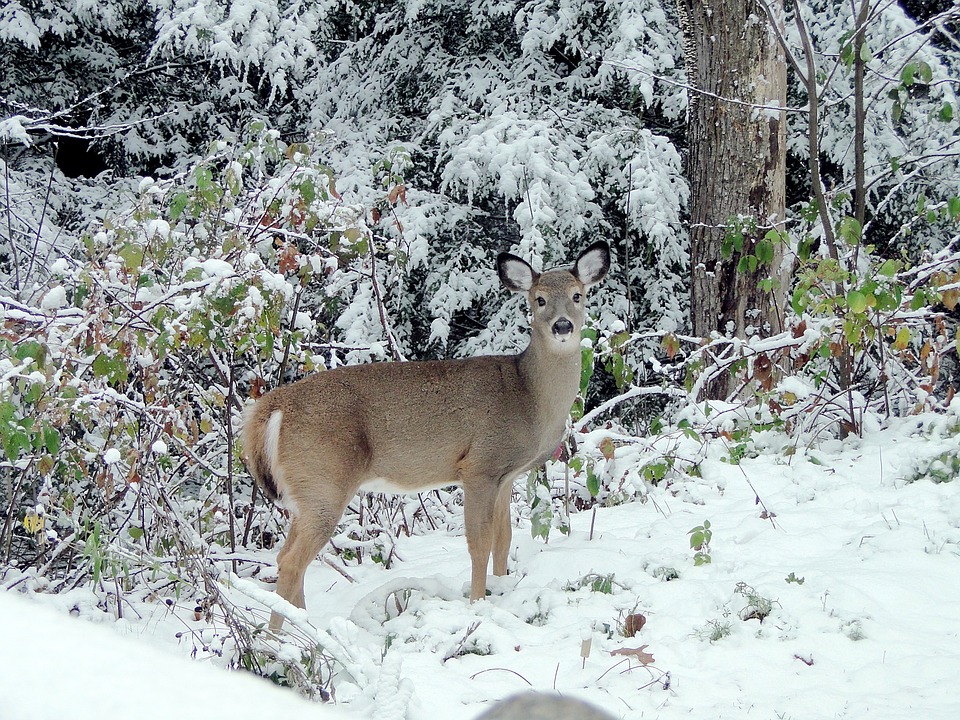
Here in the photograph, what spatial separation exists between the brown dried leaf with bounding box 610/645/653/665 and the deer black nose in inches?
68.4

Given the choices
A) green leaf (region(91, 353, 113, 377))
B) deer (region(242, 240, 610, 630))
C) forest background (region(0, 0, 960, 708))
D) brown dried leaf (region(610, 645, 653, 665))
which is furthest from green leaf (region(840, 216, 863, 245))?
green leaf (region(91, 353, 113, 377))

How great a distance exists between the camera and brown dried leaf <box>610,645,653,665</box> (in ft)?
10.4

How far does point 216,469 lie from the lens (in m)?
5.71

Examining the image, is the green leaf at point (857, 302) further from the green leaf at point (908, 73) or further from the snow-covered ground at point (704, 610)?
the green leaf at point (908, 73)

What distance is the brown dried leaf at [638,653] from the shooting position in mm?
3168

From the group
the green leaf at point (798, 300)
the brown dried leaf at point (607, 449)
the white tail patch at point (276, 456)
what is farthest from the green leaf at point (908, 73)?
the white tail patch at point (276, 456)

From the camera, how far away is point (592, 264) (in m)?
4.91

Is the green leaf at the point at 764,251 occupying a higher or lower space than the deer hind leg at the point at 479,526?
higher

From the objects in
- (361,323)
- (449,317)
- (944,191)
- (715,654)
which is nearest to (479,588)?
(715,654)

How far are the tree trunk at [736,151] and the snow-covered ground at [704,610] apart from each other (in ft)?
5.37

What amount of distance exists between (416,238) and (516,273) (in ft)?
15.1

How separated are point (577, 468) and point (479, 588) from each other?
1.11 meters

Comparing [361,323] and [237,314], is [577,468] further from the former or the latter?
[361,323]

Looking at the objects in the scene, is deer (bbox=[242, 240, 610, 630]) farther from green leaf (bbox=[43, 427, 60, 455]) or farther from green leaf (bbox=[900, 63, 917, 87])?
green leaf (bbox=[900, 63, 917, 87])
